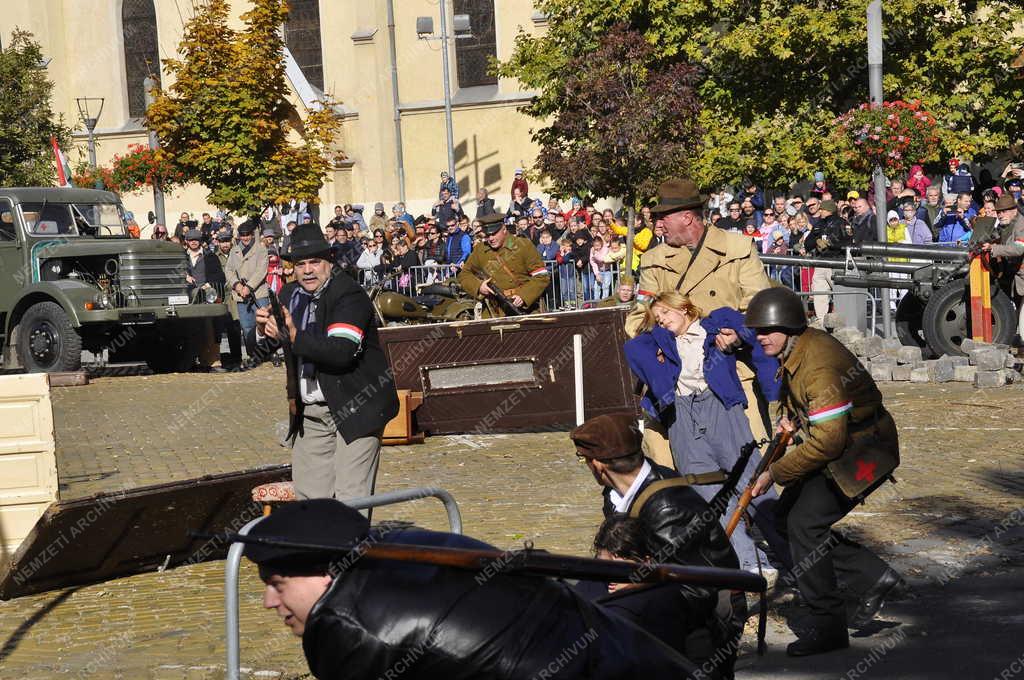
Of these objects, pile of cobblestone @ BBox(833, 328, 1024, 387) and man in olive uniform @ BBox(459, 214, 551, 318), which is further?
pile of cobblestone @ BBox(833, 328, 1024, 387)

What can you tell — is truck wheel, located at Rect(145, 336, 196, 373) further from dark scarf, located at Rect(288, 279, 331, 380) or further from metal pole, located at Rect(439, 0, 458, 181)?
dark scarf, located at Rect(288, 279, 331, 380)

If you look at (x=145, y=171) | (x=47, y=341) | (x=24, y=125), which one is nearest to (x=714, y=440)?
(x=47, y=341)

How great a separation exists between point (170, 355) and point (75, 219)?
251 cm

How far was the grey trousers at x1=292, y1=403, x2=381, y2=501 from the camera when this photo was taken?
730 cm

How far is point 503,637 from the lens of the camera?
2.98 meters

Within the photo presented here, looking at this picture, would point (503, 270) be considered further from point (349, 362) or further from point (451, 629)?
point (451, 629)

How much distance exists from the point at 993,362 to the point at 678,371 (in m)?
8.59

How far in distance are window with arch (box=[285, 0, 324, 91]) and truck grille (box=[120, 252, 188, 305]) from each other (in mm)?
22844

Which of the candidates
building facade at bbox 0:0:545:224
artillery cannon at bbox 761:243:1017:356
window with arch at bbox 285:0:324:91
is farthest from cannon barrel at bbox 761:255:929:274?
window with arch at bbox 285:0:324:91

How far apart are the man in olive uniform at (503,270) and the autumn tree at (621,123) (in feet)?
40.7

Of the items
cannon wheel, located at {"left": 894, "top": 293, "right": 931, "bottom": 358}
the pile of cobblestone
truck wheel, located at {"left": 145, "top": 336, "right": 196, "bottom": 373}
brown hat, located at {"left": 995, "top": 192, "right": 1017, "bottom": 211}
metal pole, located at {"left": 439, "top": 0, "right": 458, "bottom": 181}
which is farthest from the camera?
metal pole, located at {"left": 439, "top": 0, "right": 458, "bottom": 181}

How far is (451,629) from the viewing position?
297 centimetres

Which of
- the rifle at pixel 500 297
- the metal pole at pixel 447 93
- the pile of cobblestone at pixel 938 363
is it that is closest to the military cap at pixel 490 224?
the rifle at pixel 500 297

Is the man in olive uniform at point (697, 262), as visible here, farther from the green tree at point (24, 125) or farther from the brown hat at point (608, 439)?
the green tree at point (24, 125)
